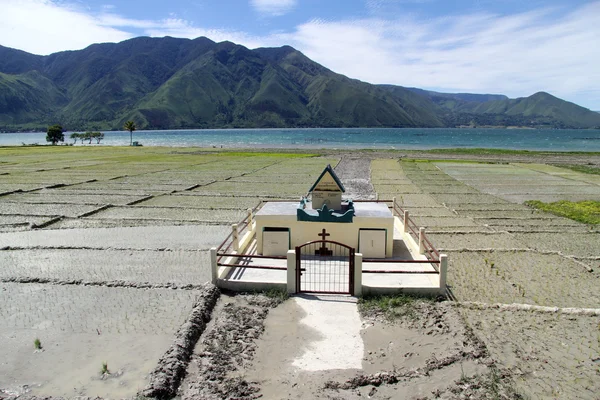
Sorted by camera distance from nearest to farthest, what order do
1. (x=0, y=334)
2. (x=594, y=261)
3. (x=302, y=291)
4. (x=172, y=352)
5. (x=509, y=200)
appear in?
(x=172, y=352)
(x=0, y=334)
(x=302, y=291)
(x=594, y=261)
(x=509, y=200)

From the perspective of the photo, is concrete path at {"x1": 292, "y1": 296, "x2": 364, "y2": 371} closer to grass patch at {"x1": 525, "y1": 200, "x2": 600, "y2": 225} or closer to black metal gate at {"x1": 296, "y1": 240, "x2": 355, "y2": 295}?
black metal gate at {"x1": 296, "y1": 240, "x2": 355, "y2": 295}

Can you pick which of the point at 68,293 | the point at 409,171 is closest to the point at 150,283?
the point at 68,293

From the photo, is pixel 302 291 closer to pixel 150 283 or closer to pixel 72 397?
pixel 150 283

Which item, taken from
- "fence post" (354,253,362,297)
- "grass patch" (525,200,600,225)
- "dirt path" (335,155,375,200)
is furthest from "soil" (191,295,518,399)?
"dirt path" (335,155,375,200)

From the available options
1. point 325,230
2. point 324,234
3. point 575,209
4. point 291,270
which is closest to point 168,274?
point 291,270

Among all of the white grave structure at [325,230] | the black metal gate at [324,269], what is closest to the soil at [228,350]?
the black metal gate at [324,269]

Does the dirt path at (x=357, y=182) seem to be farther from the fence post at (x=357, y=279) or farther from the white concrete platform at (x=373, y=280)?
the fence post at (x=357, y=279)
